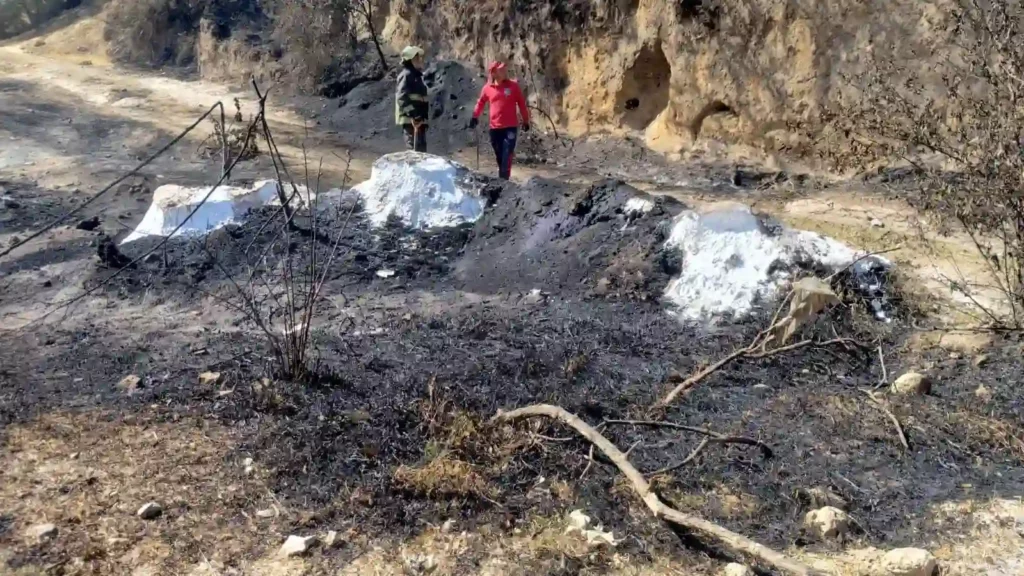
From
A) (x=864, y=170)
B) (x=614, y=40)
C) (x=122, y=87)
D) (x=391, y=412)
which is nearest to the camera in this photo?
(x=391, y=412)

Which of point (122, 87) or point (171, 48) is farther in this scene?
point (171, 48)

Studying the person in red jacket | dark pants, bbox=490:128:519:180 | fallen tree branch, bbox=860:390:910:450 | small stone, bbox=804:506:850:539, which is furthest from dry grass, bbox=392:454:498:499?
dark pants, bbox=490:128:519:180

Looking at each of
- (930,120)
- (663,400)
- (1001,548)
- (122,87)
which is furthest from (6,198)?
(1001,548)

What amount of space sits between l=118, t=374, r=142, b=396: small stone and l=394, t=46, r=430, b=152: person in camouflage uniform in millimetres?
4687

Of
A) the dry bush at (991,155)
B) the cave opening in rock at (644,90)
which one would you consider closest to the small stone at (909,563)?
the dry bush at (991,155)

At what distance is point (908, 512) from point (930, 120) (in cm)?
286

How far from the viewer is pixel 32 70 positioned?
54.5 ft

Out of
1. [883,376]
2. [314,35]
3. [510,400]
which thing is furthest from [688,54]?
[510,400]

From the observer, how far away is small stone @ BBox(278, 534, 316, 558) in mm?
3283

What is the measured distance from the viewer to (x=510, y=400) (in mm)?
4527

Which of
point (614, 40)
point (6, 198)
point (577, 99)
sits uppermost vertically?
point (614, 40)

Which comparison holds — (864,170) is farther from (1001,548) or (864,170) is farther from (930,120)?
(1001,548)

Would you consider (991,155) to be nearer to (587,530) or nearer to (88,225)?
(587,530)

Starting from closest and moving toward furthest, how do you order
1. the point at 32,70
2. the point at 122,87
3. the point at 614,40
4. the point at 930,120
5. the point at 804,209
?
the point at 930,120 < the point at 804,209 < the point at 614,40 < the point at 122,87 < the point at 32,70
